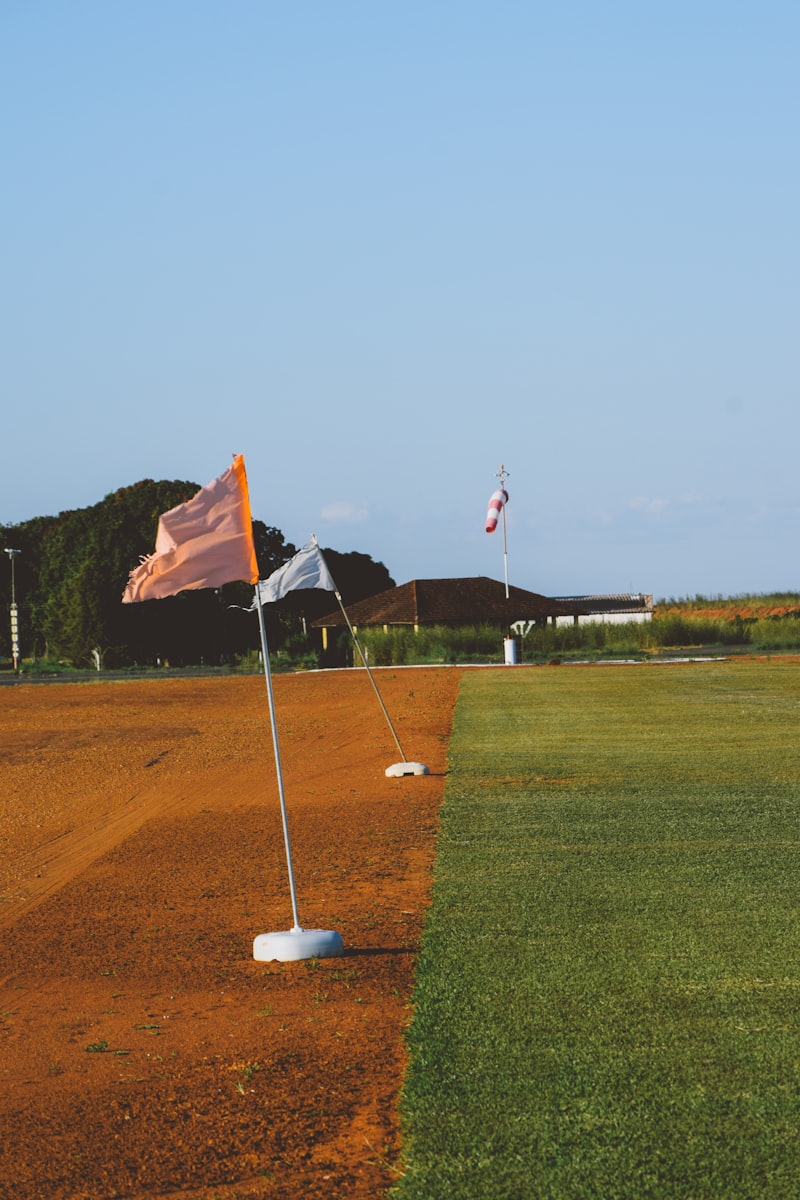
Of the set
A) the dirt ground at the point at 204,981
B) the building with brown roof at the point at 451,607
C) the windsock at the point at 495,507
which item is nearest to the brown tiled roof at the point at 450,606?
the building with brown roof at the point at 451,607

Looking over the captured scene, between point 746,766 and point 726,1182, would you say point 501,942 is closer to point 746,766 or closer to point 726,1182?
point 726,1182

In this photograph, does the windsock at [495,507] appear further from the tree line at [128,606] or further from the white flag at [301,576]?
the white flag at [301,576]

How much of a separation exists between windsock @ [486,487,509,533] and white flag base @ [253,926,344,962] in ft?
156

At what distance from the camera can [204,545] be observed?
857cm

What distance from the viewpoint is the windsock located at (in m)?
55.1

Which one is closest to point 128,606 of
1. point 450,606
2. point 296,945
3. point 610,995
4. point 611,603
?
point 450,606

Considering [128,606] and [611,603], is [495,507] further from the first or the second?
[611,603]

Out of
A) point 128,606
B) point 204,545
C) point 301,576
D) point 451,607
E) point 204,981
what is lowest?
point 204,981

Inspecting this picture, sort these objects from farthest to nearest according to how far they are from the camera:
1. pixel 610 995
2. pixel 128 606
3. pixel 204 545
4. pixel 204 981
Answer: pixel 128 606, pixel 204 545, pixel 204 981, pixel 610 995

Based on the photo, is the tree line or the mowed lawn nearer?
the mowed lawn

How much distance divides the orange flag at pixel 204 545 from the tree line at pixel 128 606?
171 ft

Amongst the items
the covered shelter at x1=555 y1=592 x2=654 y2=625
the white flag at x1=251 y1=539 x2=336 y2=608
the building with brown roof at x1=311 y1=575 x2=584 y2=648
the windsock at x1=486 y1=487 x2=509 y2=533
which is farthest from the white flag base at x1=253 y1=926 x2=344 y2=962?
the covered shelter at x1=555 y1=592 x2=654 y2=625

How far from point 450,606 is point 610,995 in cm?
6204

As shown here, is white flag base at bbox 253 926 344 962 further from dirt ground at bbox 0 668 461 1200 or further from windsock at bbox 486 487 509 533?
windsock at bbox 486 487 509 533
